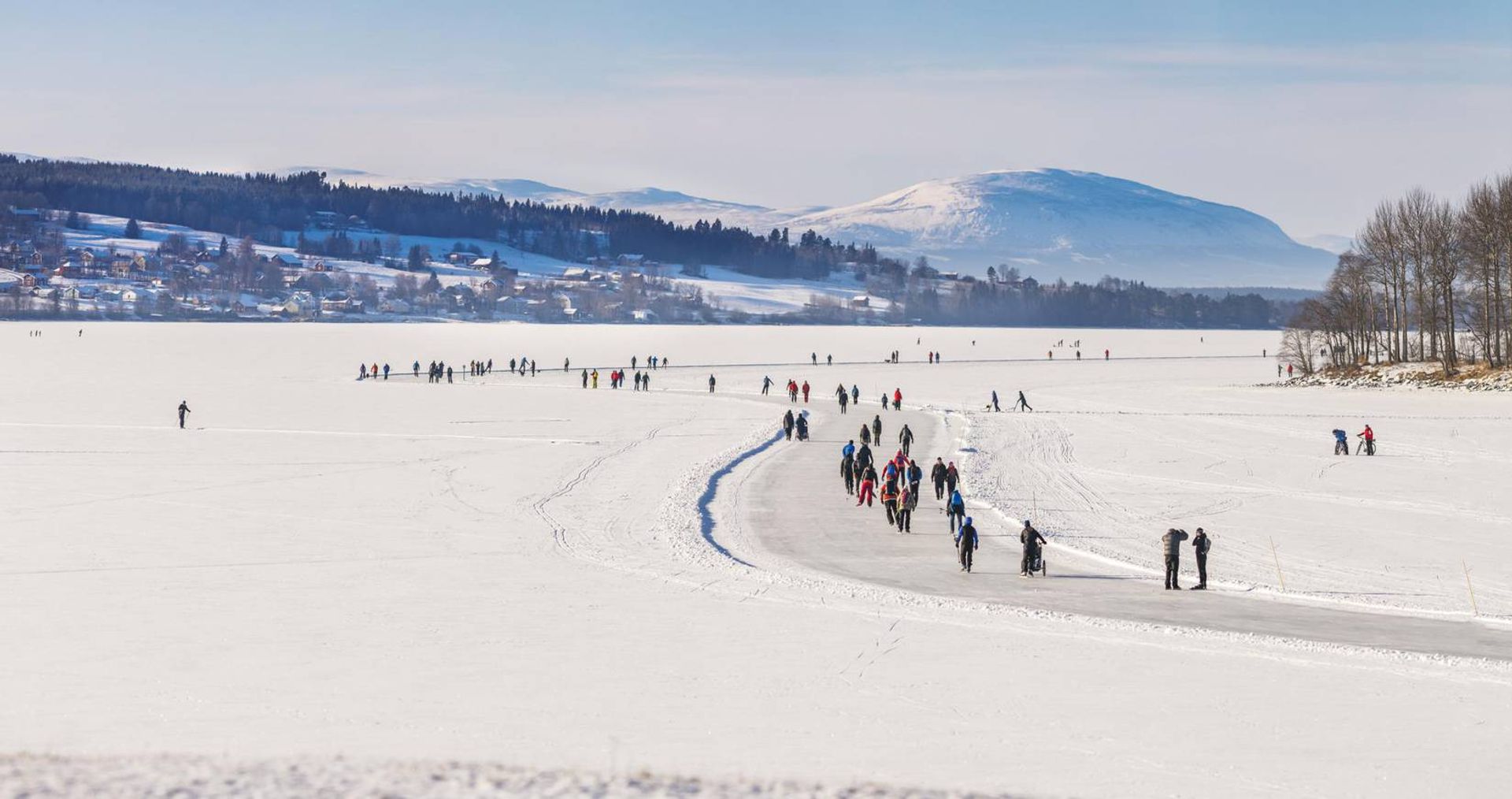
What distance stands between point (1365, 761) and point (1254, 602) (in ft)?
24.0

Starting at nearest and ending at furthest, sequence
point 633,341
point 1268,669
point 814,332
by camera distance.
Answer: point 1268,669
point 633,341
point 814,332

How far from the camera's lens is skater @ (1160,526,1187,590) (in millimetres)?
19219

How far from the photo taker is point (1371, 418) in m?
50.5

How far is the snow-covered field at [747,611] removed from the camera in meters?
11.7

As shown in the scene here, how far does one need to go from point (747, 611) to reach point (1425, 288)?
7500 cm

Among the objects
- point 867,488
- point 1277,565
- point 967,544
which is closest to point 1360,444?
point 867,488

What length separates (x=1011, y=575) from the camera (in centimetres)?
2055

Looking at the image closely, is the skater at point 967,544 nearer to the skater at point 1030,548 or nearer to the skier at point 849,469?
the skater at point 1030,548

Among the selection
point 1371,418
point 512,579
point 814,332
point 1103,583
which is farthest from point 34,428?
point 814,332

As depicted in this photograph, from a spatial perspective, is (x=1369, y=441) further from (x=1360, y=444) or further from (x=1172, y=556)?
(x=1172, y=556)

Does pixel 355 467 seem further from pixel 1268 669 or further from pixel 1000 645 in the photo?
pixel 1268 669

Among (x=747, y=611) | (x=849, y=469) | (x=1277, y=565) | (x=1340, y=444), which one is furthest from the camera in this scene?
(x=1340, y=444)

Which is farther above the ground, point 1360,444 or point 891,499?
point 1360,444

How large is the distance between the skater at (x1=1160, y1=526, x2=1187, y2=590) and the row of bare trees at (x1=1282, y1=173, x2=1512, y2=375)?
5762 centimetres
